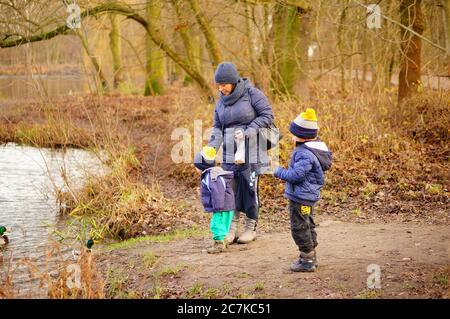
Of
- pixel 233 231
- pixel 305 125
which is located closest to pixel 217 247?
pixel 233 231

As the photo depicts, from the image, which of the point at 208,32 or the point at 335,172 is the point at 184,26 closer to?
the point at 208,32

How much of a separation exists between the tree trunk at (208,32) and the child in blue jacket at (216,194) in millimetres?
8685

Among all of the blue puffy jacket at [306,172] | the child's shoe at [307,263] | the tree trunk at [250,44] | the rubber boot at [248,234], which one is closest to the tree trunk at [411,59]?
the tree trunk at [250,44]

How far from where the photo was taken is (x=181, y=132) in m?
13.6

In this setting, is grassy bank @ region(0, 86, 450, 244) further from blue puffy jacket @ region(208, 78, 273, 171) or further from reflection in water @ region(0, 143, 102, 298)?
blue puffy jacket @ region(208, 78, 273, 171)

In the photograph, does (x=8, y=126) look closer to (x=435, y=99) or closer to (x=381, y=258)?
(x=435, y=99)

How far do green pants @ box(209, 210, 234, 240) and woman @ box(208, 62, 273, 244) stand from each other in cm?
24

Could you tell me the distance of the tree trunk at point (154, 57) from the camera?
592 inches

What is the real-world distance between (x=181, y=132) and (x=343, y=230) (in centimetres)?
657

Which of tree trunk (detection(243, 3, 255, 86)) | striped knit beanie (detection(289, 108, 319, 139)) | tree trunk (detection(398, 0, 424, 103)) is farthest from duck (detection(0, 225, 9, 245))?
tree trunk (detection(398, 0, 424, 103))

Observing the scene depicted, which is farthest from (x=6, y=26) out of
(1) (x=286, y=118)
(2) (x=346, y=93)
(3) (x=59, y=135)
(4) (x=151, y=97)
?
(4) (x=151, y=97)

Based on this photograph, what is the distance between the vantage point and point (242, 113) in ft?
21.9

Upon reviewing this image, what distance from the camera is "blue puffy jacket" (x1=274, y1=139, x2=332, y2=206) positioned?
5.56 metres
